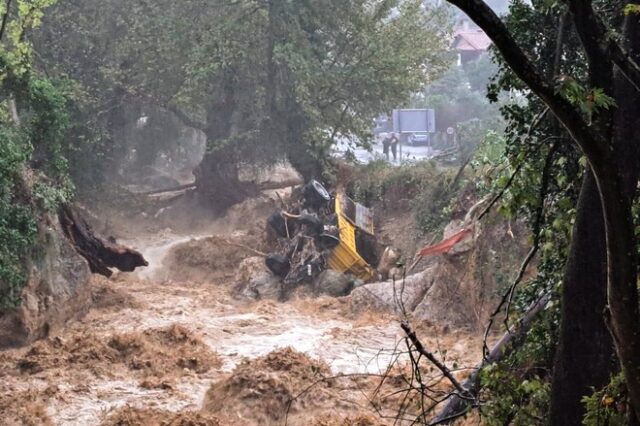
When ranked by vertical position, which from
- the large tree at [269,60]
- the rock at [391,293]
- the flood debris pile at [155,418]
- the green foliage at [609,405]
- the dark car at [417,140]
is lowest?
the flood debris pile at [155,418]

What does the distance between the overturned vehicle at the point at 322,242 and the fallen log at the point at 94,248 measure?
3632 mm

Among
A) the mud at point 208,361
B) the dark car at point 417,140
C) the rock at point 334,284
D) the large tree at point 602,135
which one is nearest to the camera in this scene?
the large tree at point 602,135

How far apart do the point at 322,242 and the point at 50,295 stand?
672 cm

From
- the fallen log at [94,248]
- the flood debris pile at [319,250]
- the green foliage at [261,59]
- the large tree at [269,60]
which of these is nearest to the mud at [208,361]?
the flood debris pile at [319,250]

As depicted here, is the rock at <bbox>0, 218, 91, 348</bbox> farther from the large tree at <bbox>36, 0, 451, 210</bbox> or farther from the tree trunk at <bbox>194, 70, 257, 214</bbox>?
the tree trunk at <bbox>194, 70, 257, 214</bbox>

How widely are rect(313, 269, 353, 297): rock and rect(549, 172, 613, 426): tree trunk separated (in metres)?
12.4

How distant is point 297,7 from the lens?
20.6 metres

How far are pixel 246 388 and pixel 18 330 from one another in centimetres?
477

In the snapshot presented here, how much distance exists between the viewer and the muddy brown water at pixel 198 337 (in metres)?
10.9

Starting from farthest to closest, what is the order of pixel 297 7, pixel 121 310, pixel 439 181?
pixel 297 7 < pixel 439 181 < pixel 121 310

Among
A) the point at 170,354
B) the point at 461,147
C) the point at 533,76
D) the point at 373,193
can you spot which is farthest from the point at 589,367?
the point at 461,147

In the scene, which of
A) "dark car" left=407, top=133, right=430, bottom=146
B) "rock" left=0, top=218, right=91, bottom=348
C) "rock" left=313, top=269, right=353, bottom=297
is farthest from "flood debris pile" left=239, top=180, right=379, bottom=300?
"dark car" left=407, top=133, right=430, bottom=146

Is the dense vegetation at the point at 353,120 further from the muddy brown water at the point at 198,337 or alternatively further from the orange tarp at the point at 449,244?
the muddy brown water at the point at 198,337

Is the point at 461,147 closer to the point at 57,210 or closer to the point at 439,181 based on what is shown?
the point at 439,181
